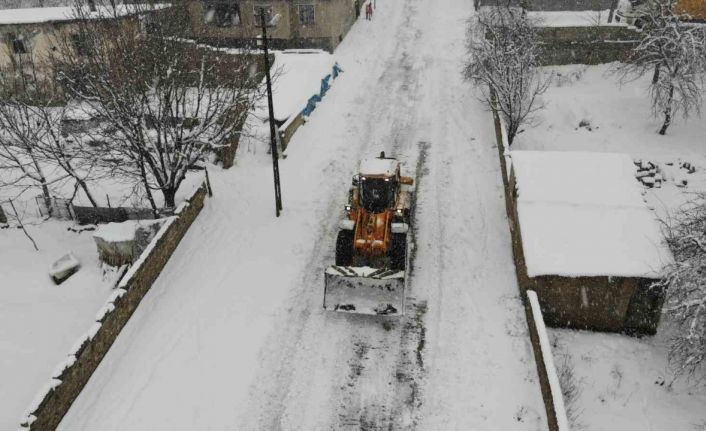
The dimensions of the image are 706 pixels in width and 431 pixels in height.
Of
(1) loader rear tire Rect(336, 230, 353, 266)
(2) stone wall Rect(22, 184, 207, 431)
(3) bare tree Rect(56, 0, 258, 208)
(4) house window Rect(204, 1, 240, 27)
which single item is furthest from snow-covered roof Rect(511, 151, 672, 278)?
(4) house window Rect(204, 1, 240, 27)

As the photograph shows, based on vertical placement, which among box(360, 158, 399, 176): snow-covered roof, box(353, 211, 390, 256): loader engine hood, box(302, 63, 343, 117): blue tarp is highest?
box(302, 63, 343, 117): blue tarp

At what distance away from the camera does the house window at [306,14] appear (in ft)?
100

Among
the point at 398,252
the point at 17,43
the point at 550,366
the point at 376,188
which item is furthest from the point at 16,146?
the point at 550,366

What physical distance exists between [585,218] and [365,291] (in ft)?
19.3

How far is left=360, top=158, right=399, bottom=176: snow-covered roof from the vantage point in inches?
545

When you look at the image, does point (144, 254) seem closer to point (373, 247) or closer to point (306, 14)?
point (373, 247)

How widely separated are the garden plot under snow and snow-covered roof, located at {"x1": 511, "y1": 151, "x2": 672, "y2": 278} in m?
1.15

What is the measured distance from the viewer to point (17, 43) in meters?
28.2

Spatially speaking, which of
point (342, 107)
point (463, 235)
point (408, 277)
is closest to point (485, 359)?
point (408, 277)

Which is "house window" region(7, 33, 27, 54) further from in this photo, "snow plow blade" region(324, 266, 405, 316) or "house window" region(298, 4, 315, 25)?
"snow plow blade" region(324, 266, 405, 316)

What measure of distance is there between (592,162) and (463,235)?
4.21 m

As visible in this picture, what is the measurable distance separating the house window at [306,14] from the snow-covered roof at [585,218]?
1925 centimetres

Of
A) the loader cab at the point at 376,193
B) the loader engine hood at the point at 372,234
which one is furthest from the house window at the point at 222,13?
the loader engine hood at the point at 372,234

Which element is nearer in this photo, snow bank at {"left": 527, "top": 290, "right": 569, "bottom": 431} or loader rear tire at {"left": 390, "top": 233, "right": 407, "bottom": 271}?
snow bank at {"left": 527, "top": 290, "right": 569, "bottom": 431}
